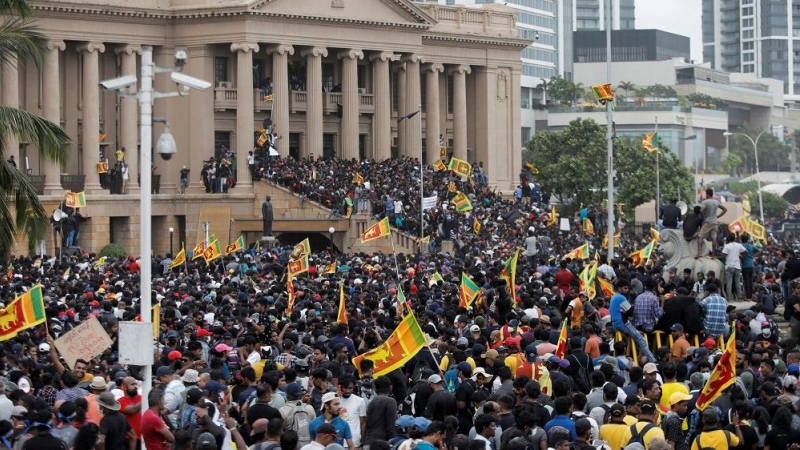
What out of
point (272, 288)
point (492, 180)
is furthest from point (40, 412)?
point (492, 180)

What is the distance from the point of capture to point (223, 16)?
77625mm

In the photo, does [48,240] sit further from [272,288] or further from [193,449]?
[193,449]

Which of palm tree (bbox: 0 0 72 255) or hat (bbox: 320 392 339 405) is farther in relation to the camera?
palm tree (bbox: 0 0 72 255)

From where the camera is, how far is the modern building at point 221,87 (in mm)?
75250

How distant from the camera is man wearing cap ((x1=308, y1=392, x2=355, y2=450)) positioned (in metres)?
21.6

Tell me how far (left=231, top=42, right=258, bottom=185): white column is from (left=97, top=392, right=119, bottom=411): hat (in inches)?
2189

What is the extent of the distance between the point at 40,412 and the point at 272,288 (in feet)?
64.9

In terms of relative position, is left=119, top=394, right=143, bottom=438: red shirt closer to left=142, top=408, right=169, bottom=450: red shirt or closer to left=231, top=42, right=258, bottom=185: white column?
left=142, top=408, right=169, bottom=450: red shirt

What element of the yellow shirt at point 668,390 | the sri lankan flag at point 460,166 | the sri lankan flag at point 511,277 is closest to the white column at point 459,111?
the sri lankan flag at point 460,166

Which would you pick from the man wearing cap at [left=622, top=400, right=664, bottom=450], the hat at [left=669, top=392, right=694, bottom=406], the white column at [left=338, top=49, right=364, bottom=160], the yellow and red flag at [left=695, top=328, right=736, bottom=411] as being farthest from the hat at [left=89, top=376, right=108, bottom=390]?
the white column at [left=338, top=49, right=364, bottom=160]

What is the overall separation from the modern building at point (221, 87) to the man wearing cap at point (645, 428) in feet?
172

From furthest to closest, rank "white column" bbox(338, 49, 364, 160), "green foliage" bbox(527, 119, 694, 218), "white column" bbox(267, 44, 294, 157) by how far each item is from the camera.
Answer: "green foliage" bbox(527, 119, 694, 218), "white column" bbox(338, 49, 364, 160), "white column" bbox(267, 44, 294, 157)

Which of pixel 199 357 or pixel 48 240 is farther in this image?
pixel 48 240

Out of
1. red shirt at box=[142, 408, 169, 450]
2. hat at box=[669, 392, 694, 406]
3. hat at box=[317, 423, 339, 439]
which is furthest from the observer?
hat at box=[669, 392, 694, 406]
